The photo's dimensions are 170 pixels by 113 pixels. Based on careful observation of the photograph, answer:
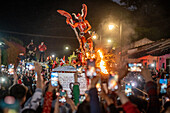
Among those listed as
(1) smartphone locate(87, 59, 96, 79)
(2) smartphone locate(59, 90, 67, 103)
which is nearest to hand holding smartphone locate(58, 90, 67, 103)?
(2) smartphone locate(59, 90, 67, 103)

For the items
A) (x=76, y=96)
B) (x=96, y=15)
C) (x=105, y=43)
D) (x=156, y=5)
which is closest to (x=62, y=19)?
(x=96, y=15)

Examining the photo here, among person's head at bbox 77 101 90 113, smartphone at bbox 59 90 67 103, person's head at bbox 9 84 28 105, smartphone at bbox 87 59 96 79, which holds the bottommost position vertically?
smartphone at bbox 59 90 67 103

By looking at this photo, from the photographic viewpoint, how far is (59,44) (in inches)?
1342

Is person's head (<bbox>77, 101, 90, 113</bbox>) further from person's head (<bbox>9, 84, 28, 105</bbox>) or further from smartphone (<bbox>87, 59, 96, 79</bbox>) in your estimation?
smartphone (<bbox>87, 59, 96, 79</bbox>)

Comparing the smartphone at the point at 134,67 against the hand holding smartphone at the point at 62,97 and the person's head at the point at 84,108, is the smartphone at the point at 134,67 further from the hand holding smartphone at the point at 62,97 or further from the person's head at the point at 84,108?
the person's head at the point at 84,108

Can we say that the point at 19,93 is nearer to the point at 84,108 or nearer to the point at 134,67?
the point at 84,108

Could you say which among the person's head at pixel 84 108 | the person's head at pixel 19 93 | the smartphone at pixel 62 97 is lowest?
the smartphone at pixel 62 97

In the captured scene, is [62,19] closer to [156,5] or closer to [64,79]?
[156,5]

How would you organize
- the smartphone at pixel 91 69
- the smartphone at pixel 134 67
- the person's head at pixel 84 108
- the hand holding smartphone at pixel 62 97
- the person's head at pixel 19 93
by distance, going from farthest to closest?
the hand holding smartphone at pixel 62 97, the smartphone at pixel 134 67, the smartphone at pixel 91 69, the person's head at pixel 19 93, the person's head at pixel 84 108

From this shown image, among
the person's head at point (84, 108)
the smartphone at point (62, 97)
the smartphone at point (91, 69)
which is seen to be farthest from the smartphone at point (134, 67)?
the person's head at point (84, 108)

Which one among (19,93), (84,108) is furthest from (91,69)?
(19,93)

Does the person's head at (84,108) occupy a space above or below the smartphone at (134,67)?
below

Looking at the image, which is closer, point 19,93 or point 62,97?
point 19,93

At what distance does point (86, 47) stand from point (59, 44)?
21523 mm
